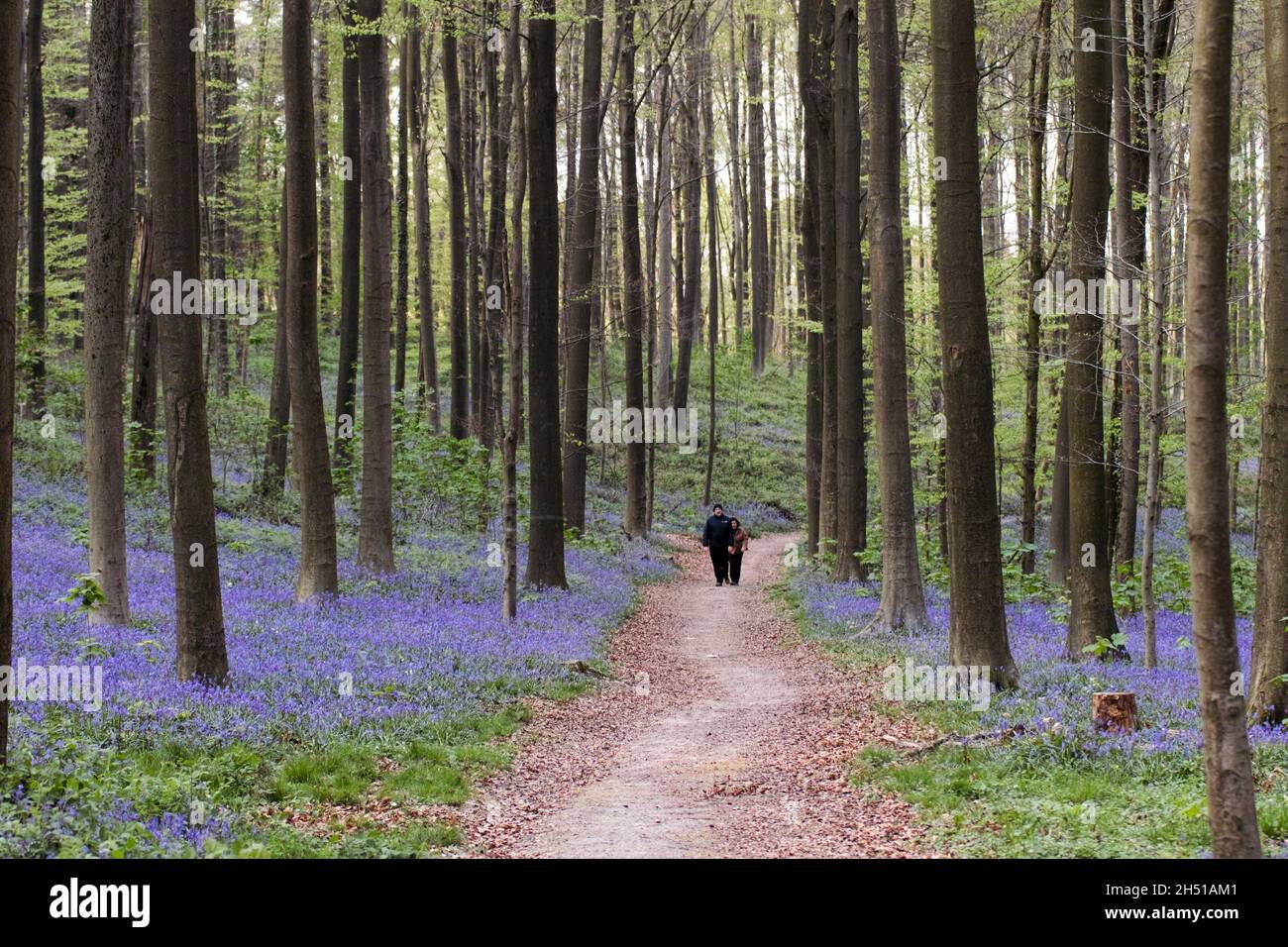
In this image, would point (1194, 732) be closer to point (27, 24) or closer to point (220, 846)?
point (220, 846)

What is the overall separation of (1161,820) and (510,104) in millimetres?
12601

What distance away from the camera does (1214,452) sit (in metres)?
5.14

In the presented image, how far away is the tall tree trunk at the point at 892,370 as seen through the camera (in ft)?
49.6

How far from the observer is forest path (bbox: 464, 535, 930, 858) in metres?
7.32

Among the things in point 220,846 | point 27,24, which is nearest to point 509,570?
point 220,846

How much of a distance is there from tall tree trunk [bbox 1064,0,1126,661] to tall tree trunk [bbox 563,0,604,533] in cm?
1269

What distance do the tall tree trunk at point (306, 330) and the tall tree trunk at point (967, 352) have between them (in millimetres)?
8425

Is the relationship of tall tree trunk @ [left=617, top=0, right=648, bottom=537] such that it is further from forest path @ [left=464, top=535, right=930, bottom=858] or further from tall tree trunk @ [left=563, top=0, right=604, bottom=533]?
forest path @ [left=464, top=535, right=930, bottom=858]

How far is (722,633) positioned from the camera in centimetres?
1838

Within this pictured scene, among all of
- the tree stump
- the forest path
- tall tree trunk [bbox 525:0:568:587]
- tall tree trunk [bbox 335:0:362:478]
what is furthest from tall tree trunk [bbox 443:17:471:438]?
the tree stump

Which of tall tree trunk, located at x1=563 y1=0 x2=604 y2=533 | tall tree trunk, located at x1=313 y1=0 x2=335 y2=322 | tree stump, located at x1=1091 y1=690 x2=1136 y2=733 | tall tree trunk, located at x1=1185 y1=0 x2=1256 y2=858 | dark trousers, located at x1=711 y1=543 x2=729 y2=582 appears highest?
tall tree trunk, located at x1=313 y1=0 x2=335 y2=322

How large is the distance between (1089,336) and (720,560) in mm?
14211

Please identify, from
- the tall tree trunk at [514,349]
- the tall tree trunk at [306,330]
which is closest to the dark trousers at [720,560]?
the tall tree trunk at [514,349]

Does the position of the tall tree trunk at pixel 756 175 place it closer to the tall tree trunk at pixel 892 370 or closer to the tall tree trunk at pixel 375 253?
the tall tree trunk at pixel 375 253
